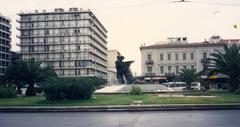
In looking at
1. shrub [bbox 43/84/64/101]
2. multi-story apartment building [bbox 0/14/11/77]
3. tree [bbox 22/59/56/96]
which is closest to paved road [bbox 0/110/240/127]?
shrub [bbox 43/84/64/101]

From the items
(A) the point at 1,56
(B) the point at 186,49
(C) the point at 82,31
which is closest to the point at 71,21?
(C) the point at 82,31

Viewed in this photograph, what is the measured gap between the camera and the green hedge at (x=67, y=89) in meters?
22.9

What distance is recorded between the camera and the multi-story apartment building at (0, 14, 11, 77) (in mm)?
84194

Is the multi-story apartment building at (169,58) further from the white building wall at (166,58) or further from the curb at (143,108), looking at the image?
the curb at (143,108)

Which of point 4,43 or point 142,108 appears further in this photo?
point 4,43

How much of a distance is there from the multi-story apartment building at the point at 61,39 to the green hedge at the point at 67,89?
58456 mm

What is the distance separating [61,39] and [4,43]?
56.0 feet

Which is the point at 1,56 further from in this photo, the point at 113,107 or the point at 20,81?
the point at 113,107

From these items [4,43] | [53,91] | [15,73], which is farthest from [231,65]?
[4,43]

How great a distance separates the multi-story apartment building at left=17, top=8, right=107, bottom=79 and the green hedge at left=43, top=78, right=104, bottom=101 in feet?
192

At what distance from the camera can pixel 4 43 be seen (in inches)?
A: 3418

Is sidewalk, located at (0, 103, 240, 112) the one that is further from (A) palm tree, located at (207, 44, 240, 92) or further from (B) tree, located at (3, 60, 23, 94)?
(B) tree, located at (3, 60, 23, 94)

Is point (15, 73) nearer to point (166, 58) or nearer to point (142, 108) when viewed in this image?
point (142, 108)

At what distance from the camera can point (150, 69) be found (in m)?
75.1
